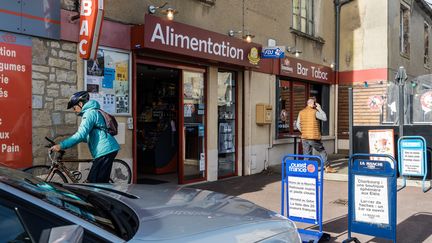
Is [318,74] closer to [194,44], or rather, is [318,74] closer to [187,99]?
[187,99]

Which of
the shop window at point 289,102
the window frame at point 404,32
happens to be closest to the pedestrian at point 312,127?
the shop window at point 289,102

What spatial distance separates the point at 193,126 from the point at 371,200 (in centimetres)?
480

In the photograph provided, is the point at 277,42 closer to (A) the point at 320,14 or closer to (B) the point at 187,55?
(A) the point at 320,14

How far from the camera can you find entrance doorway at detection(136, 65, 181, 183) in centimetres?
995

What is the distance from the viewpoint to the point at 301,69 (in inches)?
474

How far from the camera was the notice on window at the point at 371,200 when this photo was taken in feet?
15.1

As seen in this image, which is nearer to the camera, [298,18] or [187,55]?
→ [187,55]

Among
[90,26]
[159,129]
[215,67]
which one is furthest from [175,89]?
[90,26]

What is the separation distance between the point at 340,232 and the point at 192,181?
401 cm

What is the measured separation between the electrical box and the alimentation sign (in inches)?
45.7

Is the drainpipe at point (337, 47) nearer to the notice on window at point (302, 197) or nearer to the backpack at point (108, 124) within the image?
the notice on window at point (302, 197)

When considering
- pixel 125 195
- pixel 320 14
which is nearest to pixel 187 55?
pixel 125 195

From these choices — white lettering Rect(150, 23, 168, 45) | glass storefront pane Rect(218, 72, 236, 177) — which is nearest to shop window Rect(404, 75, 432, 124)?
glass storefront pane Rect(218, 72, 236, 177)

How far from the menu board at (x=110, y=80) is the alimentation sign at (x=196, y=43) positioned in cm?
57
